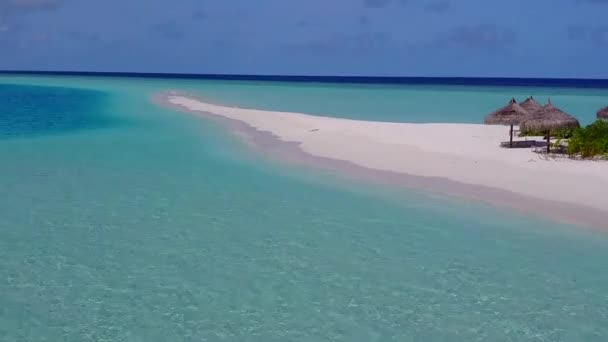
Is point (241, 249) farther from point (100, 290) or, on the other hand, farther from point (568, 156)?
point (568, 156)

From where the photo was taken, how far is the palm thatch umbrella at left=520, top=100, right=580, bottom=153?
1579 cm

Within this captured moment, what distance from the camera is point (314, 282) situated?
25.3 feet

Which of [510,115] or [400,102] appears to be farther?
[400,102]

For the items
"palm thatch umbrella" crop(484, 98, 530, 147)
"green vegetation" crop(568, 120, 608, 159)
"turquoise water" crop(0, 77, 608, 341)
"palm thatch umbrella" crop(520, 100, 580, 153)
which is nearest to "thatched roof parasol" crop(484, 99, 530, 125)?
"palm thatch umbrella" crop(484, 98, 530, 147)

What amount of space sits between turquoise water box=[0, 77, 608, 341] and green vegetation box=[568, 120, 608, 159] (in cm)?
545

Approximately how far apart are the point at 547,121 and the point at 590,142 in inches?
43.9

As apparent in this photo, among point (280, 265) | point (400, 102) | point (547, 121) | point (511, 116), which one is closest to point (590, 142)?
point (547, 121)

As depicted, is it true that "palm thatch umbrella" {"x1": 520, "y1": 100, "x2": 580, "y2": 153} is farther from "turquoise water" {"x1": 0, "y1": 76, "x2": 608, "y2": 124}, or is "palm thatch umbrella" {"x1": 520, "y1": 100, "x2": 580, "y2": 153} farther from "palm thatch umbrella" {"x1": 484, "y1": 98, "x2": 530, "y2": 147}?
"turquoise water" {"x1": 0, "y1": 76, "x2": 608, "y2": 124}

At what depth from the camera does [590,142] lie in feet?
50.6

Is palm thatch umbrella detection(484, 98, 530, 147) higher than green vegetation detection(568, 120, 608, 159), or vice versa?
palm thatch umbrella detection(484, 98, 530, 147)

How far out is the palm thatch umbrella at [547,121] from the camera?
51.8ft

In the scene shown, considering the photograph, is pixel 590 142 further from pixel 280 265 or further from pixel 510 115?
pixel 280 265

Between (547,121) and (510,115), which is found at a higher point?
(510,115)

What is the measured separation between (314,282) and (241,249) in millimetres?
1643
